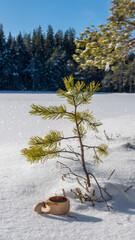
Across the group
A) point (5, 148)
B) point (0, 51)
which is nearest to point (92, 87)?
point (5, 148)

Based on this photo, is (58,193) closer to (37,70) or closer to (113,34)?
(113,34)

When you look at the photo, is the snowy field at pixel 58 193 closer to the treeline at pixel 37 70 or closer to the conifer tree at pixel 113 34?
the conifer tree at pixel 113 34

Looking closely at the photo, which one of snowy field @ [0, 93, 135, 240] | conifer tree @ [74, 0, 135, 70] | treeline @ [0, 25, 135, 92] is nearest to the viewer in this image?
snowy field @ [0, 93, 135, 240]

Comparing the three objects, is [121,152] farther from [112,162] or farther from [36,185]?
[36,185]

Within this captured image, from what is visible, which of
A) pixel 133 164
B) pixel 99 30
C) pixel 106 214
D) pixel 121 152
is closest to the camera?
pixel 106 214

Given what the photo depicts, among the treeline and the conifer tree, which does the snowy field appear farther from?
the treeline

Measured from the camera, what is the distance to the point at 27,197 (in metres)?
1.78

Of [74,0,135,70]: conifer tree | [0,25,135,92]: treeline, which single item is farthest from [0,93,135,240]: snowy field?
[0,25,135,92]: treeline

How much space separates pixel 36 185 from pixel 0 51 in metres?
45.0

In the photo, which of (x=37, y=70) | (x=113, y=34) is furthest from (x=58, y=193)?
(x=37, y=70)

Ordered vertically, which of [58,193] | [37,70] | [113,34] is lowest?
[58,193]

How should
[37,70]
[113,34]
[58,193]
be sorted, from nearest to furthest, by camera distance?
[58,193]
[113,34]
[37,70]

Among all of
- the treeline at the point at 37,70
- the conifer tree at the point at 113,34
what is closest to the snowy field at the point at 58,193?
the conifer tree at the point at 113,34

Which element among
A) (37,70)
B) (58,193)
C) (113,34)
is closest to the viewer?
(58,193)
